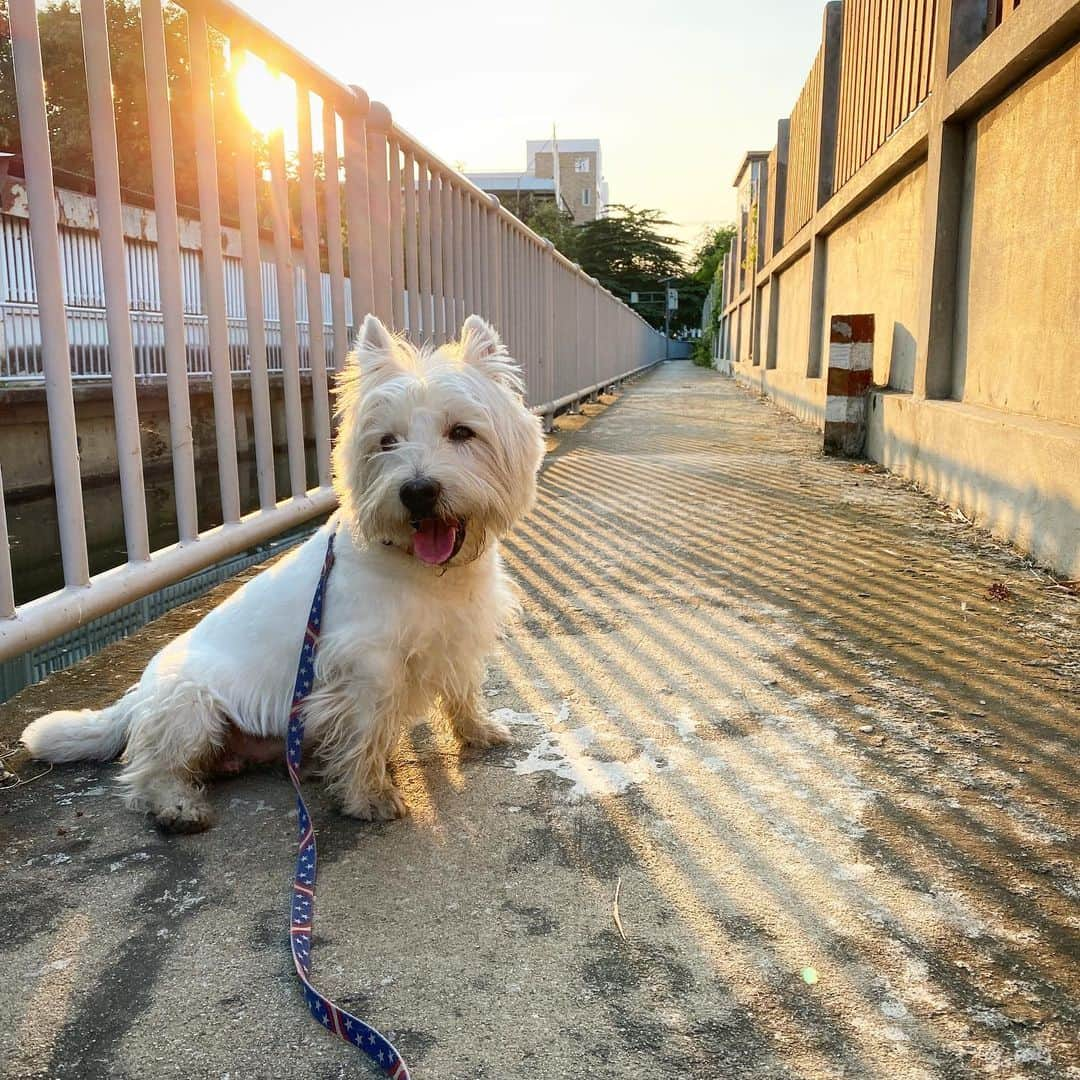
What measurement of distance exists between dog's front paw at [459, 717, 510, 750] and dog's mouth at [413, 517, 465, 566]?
0.49 m

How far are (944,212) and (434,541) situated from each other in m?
4.98

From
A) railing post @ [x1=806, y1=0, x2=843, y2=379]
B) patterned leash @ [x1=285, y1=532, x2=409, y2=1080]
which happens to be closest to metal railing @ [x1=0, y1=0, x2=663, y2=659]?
patterned leash @ [x1=285, y1=532, x2=409, y2=1080]

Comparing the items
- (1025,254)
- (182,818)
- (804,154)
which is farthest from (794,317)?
(182,818)

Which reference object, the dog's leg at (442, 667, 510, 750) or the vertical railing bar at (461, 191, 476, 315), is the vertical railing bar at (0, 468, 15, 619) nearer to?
the dog's leg at (442, 667, 510, 750)

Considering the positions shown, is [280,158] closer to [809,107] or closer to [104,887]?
[104,887]

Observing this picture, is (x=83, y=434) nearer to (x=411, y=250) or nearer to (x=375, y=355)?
(x=411, y=250)

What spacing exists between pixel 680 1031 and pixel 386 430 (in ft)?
4.55

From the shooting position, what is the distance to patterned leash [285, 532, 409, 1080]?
1273 mm

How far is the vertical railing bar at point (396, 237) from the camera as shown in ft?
14.5

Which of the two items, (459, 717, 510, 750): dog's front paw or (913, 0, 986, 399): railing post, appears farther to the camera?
(913, 0, 986, 399): railing post

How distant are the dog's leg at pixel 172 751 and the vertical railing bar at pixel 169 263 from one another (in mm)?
863

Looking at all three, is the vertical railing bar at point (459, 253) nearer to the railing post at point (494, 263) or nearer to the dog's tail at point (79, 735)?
the railing post at point (494, 263)

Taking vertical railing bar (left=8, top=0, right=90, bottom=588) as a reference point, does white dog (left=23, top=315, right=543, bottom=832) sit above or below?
below

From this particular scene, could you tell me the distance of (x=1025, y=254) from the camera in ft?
14.6
